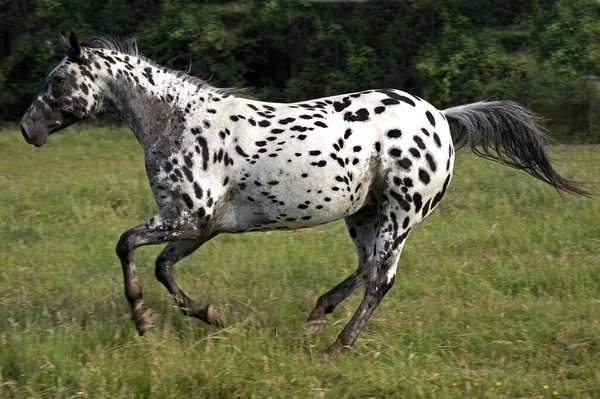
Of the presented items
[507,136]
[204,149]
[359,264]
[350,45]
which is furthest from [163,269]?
[350,45]

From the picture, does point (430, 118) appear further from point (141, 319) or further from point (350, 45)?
point (350, 45)

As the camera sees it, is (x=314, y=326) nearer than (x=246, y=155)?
No

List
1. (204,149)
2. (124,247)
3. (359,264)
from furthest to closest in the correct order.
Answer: (359,264), (204,149), (124,247)

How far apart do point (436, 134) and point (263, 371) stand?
2002 millimetres

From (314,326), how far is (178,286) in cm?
95

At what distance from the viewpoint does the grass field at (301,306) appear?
461 centimetres

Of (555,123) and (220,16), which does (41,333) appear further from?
→ (220,16)

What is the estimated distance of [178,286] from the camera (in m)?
5.61

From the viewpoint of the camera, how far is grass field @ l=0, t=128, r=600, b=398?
461 centimetres

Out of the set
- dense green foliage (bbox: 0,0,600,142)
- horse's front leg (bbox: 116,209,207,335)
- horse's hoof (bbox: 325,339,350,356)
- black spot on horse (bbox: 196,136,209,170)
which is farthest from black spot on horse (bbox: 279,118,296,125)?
dense green foliage (bbox: 0,0,600,142)

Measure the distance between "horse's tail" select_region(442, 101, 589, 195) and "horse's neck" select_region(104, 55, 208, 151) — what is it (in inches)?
77.6

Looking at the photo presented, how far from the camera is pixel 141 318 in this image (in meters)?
5.29

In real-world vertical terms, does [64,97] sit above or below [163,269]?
above

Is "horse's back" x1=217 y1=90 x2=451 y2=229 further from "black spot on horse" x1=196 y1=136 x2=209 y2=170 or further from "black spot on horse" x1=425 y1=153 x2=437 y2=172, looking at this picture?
"black spot on horse" x1=196 y1=136 x2=209 y2=170
